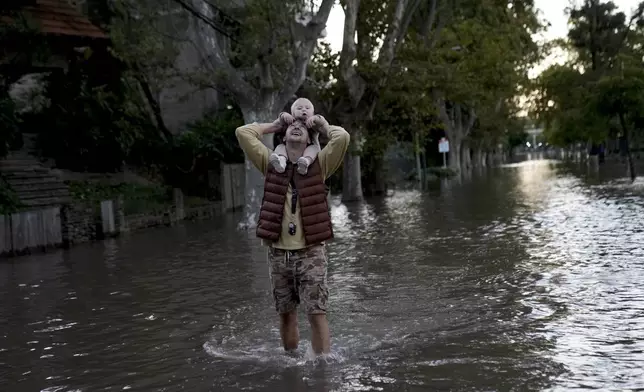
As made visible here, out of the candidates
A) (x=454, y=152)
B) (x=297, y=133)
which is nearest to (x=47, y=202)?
(x=297, y=133)

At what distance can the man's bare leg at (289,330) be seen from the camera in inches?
259

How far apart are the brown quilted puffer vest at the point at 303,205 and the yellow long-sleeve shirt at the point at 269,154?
0.05m

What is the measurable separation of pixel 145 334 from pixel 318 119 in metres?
3.04

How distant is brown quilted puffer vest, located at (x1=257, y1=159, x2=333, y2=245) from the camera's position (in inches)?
243

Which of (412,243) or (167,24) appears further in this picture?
(167,24)

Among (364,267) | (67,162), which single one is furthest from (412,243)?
(67,162)

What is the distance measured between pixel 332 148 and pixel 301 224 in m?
0.61

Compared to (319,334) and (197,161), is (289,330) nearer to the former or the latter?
(319,334)

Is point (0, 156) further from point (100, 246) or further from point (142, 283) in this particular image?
point (142, 283)

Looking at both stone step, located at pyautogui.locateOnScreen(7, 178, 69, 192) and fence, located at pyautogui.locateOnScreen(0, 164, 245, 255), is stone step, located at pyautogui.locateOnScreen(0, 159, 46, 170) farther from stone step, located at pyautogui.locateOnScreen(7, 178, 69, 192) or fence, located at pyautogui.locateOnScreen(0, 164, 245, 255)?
fence, located at pyautogui.locateOnScreen(0, 164, 245, 255)

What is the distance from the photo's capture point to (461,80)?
3219cm

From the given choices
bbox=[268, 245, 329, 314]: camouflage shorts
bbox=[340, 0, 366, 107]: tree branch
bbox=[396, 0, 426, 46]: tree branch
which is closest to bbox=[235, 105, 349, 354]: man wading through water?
bbox=[268, 245, 329, 314]: camouflage shorts

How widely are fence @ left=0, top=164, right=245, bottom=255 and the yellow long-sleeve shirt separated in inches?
464

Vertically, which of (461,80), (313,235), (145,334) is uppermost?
(461,80)
